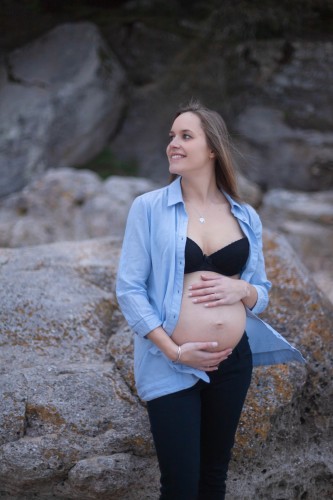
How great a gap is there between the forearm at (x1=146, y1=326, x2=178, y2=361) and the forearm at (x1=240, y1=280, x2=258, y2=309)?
315 millimetres

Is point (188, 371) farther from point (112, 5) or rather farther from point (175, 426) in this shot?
point (112, 5)

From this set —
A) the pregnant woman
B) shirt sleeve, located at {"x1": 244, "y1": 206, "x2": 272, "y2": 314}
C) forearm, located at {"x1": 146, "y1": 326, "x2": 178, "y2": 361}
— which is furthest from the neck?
forearm, located at {"x1": 146, "y1": 326, "x2": 178, "y2": 361}

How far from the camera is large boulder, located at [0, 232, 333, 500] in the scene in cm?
240

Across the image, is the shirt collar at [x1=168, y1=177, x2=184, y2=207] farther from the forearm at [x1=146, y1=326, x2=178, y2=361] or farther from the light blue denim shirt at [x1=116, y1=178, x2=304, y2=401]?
the forearm at [x1=146, y1=326, x2=178, y2=361]

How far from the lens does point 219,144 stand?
2197 millimetres

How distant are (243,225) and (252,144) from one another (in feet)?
16.7

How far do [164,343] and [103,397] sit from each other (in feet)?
1.91

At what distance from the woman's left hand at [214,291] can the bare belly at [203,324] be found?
16mm

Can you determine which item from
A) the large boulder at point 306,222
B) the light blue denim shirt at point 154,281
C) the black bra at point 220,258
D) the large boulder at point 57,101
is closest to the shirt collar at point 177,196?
the light blue denim shirt at point 154,281

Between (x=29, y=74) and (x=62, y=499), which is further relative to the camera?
(x=29, y=74)

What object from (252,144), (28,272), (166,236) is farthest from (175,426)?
(252,144)

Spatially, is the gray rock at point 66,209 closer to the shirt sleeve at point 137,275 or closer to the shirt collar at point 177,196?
the shirt collar at point 177,196

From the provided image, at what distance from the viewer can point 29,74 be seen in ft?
23.3

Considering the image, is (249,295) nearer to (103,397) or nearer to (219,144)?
(219,144)
